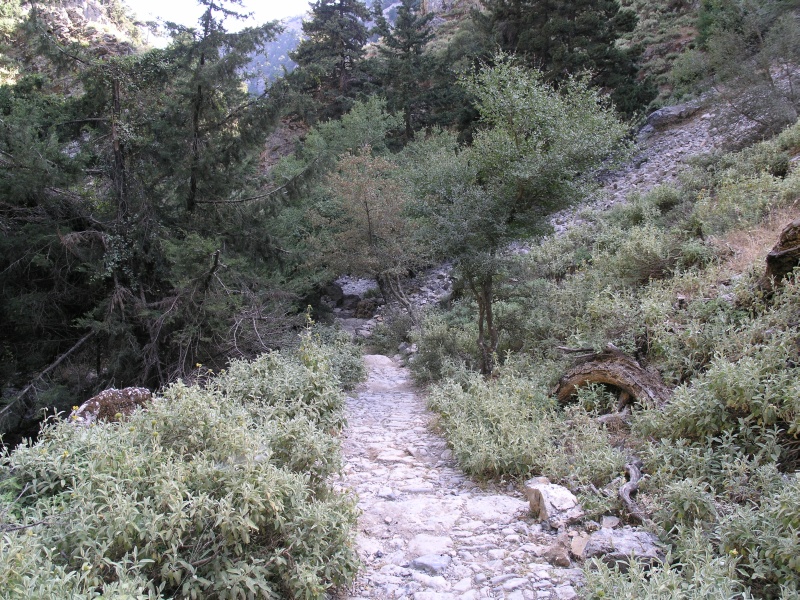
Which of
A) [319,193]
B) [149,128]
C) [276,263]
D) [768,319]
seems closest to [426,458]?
[768,319]

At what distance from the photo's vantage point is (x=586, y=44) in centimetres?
1783

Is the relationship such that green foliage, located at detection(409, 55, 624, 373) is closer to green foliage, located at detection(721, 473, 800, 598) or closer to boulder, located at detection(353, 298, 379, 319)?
green foliage, located at detection(721, 473, 800, 598)

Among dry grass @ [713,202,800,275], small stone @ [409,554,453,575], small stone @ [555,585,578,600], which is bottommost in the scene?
small stone @ [409,554,453,575]

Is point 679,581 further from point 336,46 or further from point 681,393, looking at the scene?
point 336,46

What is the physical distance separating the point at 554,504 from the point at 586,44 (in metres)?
18.6

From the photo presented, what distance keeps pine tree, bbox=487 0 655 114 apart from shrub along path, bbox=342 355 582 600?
1612 centimetres


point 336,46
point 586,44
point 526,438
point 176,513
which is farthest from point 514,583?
point 336,46

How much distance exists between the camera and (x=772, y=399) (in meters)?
3.66

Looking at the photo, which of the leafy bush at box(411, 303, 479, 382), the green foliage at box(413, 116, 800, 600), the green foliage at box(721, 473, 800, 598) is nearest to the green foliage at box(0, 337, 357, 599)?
the green foliage at box(413, 116, 800, 600)

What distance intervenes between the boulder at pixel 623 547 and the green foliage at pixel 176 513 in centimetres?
149

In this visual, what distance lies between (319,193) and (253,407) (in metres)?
13.7

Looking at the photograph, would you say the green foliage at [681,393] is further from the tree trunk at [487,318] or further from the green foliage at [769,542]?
the tree trunk at [487,318]

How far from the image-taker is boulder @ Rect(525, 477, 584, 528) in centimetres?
363


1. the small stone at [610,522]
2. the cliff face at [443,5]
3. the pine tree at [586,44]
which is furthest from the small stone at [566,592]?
the cliff face at [443,5]
